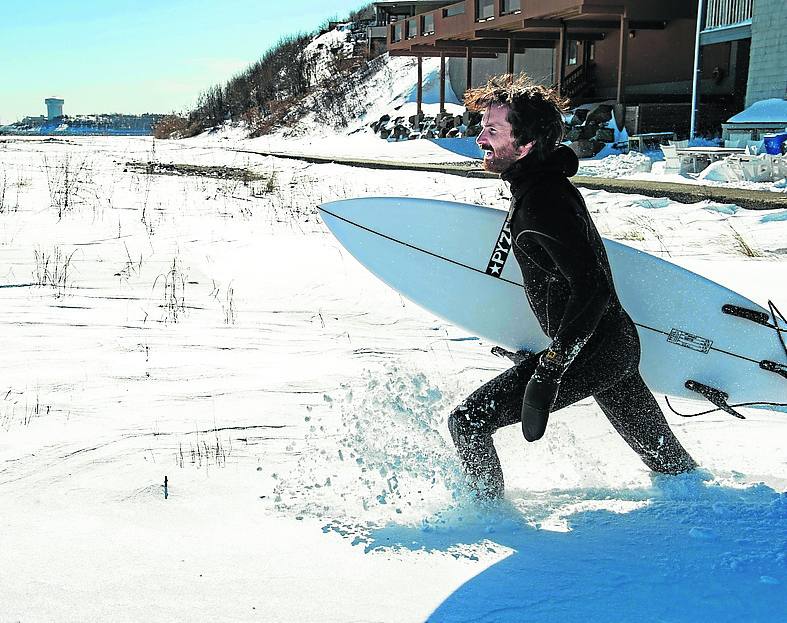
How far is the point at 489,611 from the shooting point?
Result: 230 cm

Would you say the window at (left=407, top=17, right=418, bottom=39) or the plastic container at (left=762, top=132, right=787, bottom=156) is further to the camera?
the window at (left=407, top=17, right=418, bottom=39)

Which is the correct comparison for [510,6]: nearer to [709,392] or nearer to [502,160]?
[709,392]

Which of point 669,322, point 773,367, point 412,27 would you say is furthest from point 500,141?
point 412,27

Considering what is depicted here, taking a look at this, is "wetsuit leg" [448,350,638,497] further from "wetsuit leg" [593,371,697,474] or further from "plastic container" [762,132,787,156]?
"plastic container" [762,132,787,156]

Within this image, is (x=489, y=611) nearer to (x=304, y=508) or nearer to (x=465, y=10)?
(x=304, y=508)

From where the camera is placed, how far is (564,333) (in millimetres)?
2500

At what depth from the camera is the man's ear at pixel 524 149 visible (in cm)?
260

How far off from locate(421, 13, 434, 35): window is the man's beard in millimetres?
25991

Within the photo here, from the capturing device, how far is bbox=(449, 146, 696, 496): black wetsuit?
249 cm

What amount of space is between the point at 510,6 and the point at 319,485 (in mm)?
21241

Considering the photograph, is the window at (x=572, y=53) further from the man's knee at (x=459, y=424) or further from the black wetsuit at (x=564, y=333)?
the man's knee at (x=459, y=424)

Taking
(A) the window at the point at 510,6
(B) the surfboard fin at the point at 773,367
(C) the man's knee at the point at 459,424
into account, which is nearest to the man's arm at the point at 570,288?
(C) the man's knee at the point at 459,424

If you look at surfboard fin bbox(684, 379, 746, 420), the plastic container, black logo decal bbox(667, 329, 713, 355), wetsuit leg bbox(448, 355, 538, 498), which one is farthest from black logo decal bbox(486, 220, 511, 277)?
the plastic container

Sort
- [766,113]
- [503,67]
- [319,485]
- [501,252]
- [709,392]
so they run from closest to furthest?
[319,485]
[501,252]
[709,392]
[766,113]
[503,67]
